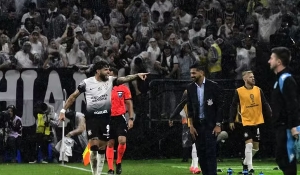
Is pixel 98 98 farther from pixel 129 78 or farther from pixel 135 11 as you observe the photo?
pixel 135 11

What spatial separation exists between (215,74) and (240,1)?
3.85 meters

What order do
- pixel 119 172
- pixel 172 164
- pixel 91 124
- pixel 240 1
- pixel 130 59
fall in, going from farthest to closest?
pixel 240 1
pixel 130 59
pixel 172 164
pixel 119 172
pixel 91 124

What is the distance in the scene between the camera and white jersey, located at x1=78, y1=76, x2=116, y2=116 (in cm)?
2003

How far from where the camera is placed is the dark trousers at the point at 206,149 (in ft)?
57.4

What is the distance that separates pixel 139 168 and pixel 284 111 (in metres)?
11.6

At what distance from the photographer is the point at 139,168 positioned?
2527cm

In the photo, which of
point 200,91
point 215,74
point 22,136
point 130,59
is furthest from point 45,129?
point 200,91

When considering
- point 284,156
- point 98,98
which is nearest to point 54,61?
point 98,98

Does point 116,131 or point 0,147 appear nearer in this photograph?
point 116,131

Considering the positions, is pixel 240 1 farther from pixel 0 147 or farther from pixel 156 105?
pixel 0 147

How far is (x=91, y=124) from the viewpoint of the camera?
20281 millimetres

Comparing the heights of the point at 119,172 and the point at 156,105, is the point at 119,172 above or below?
below

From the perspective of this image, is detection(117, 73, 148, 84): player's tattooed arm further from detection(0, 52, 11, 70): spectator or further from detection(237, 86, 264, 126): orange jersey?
detection(0, 52, 11, 70): spectator

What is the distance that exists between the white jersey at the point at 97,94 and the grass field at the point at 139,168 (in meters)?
3.34
